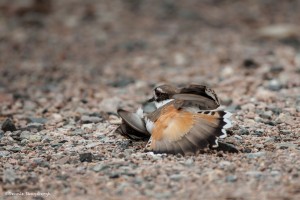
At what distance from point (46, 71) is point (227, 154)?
15.7ft

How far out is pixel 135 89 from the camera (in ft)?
25.1

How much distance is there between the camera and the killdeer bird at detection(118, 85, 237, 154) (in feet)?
14.3

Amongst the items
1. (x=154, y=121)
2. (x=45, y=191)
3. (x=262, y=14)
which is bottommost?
(x=45, y=191)

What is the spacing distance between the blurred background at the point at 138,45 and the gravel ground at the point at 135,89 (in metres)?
0.02

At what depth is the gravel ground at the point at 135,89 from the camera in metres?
4.01

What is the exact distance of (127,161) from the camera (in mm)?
4375

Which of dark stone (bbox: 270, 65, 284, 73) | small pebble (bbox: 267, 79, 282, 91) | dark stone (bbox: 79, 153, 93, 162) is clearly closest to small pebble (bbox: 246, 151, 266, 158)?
dark stone (bbox: 79, 153, 93, 162)

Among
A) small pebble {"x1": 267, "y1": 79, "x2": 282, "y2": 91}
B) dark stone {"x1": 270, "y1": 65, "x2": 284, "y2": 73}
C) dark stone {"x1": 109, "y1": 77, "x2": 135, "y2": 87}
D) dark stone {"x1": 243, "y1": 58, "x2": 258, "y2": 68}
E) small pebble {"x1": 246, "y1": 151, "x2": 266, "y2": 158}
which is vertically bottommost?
small pebble {"x1": 246, "y1": 151, "x2": 266, "y2": 158}

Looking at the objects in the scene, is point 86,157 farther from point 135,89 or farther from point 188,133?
point 135,89

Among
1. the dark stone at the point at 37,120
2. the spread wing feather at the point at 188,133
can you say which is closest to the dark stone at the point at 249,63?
the dark stone at the point at 37,120

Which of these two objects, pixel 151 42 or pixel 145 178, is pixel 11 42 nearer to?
pixel 151 42

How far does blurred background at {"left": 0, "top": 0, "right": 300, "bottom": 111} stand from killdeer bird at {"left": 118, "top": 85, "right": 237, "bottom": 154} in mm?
1569

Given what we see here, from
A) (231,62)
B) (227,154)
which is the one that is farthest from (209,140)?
(231,62)

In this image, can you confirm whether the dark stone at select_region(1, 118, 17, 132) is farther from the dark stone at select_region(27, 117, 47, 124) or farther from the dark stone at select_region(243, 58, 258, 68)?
the dark stone at select_region(243, 58, 258, 68)
